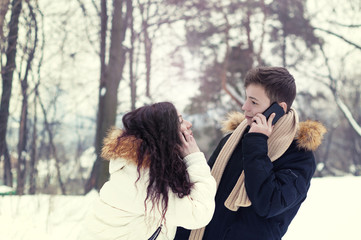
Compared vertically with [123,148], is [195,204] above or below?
below

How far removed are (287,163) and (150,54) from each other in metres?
13.3

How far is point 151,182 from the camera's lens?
176 cm

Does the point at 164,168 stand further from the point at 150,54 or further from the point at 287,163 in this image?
the point at 150,54

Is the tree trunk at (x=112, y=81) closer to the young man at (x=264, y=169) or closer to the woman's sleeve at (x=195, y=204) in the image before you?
the young man at (x=264, y=169)

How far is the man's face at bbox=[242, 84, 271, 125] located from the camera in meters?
2.03

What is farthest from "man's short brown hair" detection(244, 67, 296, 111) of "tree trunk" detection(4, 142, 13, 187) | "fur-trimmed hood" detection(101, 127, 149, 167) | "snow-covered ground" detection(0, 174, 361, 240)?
"tree trunk" detection(4, 142, 13, 187)

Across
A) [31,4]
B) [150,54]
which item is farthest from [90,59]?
[31,4]

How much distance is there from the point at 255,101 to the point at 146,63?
43.1ft

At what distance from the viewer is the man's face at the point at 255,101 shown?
6.66 feet

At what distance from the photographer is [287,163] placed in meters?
1.92

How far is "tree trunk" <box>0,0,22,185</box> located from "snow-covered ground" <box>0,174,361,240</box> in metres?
1.33

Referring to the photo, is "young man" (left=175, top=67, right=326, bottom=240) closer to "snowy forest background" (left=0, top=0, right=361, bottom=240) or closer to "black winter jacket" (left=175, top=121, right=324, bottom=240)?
"black winter jacket" (left=175, top=121, right=324, bottom=240)

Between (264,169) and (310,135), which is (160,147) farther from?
(310,135)

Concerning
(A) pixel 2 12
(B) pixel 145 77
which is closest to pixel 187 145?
(A) pixel 2 12
